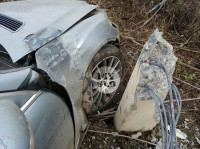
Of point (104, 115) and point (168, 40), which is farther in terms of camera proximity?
point (168, 40)

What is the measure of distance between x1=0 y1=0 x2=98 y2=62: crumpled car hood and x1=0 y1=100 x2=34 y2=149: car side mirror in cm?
54

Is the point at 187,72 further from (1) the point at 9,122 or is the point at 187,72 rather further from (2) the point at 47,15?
(1) the point at 9,122

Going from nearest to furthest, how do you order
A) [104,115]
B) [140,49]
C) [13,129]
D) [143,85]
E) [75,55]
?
[13,129]
[143,85]
[75,55]
[104,115]
[140,49]

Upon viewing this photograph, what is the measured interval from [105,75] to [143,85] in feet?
2.58

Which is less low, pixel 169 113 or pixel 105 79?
pixel 169 113

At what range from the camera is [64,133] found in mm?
1580

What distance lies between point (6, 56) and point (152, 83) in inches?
49.0

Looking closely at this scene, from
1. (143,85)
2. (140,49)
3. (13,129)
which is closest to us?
(13,129)

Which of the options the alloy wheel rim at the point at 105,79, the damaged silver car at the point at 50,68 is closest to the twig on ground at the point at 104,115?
the alloy wheel rim at the point at 105,79

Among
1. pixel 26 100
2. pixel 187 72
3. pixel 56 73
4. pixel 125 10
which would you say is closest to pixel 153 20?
pixel 125 10

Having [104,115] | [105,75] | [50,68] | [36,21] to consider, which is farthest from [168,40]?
[50,68]

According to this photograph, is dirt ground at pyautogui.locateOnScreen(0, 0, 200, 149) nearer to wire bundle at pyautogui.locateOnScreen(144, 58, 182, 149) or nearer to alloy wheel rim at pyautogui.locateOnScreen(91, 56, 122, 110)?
alloy wheel rim at pyautogui.locateOnScreen(91, 56, 122, 110)

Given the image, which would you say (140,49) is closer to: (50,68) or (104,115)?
(104,115)

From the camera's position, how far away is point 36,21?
5.89ft
